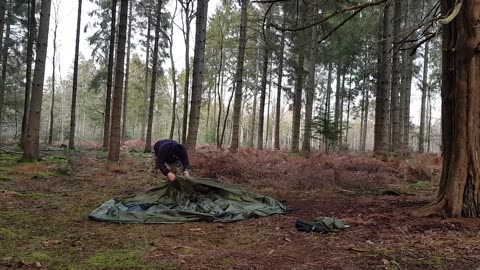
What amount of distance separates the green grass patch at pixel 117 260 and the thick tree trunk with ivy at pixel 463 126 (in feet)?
11.4

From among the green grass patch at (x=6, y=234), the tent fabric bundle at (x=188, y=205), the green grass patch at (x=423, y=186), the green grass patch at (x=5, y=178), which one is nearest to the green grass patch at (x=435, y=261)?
the tent fabric bundle at (x=188, y=205)

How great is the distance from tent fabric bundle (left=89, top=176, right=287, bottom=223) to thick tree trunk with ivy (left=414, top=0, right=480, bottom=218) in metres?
2.30

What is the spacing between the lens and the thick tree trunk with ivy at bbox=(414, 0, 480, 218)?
454 centimetres

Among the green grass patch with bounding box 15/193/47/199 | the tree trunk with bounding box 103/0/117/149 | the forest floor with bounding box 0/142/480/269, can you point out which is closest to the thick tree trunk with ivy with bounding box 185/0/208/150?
the forest floor with bounding box 0/142/480/269

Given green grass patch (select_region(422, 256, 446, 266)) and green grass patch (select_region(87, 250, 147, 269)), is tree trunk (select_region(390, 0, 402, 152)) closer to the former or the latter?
green grass patch (select_region(422, 256, 446, 266))

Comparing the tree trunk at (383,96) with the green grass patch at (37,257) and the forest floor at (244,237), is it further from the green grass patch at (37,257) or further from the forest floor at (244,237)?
the green grass patch at (37,257)

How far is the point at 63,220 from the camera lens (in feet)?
16.9

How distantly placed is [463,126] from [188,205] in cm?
397

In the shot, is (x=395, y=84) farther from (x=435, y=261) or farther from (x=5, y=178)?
(x=5, y=178)

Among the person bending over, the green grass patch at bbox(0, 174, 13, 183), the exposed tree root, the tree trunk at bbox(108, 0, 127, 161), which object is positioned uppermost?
the tree trunk at bbox(108, 0, 127, 161)

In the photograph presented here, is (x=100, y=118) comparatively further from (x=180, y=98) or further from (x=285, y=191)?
(x=285, y=191)

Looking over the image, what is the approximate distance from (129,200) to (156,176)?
12.6 ft

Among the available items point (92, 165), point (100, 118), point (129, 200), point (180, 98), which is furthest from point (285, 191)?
point (180, 98)

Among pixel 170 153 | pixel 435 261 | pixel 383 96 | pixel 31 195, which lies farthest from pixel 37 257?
pixel 383 96
